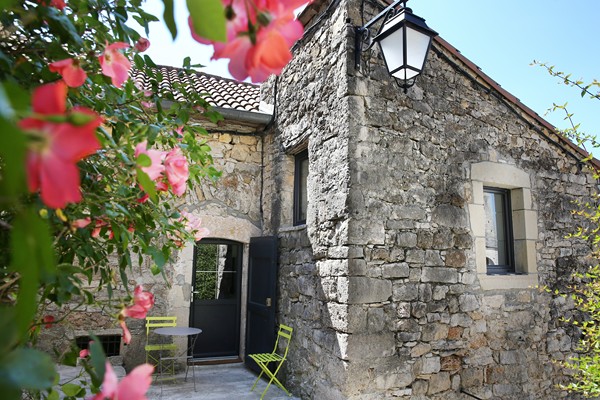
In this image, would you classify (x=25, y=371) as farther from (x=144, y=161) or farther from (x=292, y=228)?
(x=292, y=228)

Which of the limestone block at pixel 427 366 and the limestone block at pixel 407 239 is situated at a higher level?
the limestone block at pixel 407 239

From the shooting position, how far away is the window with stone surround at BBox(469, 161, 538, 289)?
14.9ft

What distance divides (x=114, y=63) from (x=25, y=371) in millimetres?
832

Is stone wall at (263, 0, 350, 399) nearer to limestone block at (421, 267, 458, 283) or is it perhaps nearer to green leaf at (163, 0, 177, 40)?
limestone block at (421, 267, 458, 283)

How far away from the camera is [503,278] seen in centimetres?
455

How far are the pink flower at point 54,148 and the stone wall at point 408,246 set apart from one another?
3482 mm

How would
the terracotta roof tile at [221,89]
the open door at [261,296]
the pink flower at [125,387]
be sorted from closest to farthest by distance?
the pink flower at [125,387]
the open door at [261,296]
the terracotta roof tile at [221,89]

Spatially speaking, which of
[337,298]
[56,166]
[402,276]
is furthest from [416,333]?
[56,166]

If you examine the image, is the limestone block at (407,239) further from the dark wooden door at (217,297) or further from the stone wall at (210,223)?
the dark wooden door at (217,297)

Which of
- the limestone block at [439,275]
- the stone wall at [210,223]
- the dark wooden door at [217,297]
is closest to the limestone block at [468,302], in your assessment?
the limestone block at [439,275]

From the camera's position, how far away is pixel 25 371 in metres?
0.32

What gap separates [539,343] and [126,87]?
17.0ft

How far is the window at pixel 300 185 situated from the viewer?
5301 mm

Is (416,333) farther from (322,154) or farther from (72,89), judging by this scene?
(72,89)
